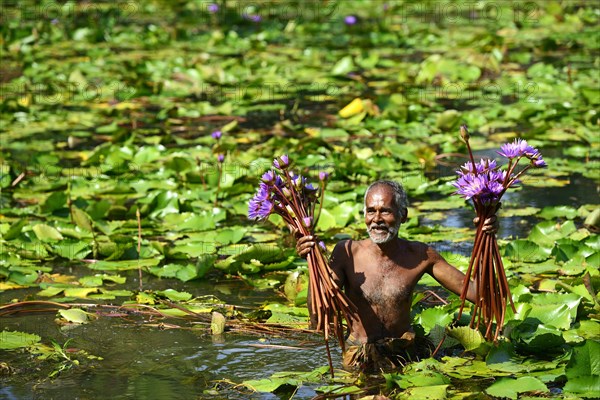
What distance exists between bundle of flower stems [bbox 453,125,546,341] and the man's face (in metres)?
0.28

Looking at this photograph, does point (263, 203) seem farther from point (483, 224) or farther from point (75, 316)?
point (75, 316)

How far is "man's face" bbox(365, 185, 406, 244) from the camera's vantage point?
4156 mm

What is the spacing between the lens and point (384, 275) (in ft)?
→ 13.9

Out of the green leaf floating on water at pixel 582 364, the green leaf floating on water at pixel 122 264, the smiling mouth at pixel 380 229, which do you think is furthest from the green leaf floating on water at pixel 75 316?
the green leaf floating on water at pixel 582 364

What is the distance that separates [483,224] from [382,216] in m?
0.39

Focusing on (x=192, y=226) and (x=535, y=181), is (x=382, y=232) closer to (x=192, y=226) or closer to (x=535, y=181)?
(x=192, y=226)

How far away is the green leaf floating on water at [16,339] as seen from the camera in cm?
443

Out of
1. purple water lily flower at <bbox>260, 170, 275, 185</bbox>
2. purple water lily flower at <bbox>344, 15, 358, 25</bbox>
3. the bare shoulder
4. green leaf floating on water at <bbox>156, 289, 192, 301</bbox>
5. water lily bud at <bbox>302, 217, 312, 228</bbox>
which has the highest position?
purple water lily flower at <bbox>344, 15, 358, 25</bbox>

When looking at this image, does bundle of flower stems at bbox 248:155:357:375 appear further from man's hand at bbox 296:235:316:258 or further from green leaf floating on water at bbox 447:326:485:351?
green leaf floating on water at bbox 447:326:485:351

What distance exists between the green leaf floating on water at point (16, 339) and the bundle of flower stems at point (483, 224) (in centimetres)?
175

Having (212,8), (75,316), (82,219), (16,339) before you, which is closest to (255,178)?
(82,219)

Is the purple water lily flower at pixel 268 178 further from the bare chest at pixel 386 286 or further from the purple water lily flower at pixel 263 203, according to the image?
the bare chest at pixel 386 286

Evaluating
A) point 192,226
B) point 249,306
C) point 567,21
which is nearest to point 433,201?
point 192,226

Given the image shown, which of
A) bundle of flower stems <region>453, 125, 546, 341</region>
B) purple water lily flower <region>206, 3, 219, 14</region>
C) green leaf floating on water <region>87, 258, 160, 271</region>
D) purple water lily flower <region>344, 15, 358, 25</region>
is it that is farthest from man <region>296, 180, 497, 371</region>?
purple water lily flower <region>206, 3, 219, 14</region>
